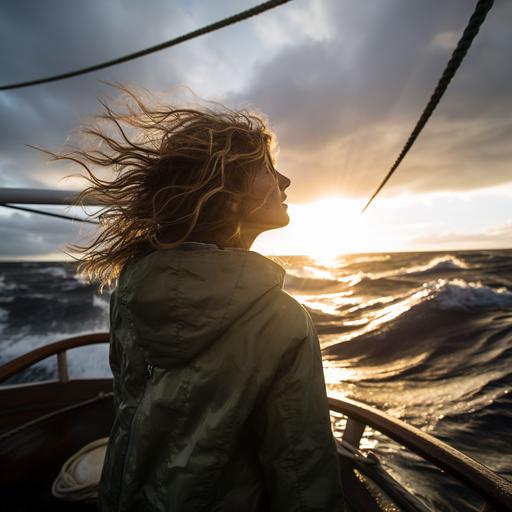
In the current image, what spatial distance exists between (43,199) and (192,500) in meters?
2.69

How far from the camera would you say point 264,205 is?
1.28 m

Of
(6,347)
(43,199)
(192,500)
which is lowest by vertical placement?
(6,347)

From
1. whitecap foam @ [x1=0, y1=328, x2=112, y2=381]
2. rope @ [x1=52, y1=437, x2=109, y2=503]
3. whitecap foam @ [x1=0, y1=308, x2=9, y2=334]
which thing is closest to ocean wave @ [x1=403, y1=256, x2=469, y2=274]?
whitecap foam @ [x1=0, y1=328, x2=112, y2=381]

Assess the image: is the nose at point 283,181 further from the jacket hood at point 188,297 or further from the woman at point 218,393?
the jacket hood at point 188,297

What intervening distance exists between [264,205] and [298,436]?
82 centimetres

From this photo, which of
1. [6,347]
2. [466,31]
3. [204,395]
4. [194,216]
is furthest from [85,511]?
[6,347]

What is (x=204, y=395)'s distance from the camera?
0.92 meters

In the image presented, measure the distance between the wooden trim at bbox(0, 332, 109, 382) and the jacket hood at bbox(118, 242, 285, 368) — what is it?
2.06 m

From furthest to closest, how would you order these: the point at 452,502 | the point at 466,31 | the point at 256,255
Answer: the point at 452,502 < the point at 256,255 < the point at 466,31

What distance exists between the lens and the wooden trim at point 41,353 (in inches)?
91.7

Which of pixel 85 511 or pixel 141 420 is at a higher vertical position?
pixel 141 420

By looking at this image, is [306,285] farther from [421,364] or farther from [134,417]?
[134,417]

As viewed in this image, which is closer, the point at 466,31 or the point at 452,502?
the point at 466,31

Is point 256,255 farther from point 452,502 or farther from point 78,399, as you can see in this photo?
point 452,502
